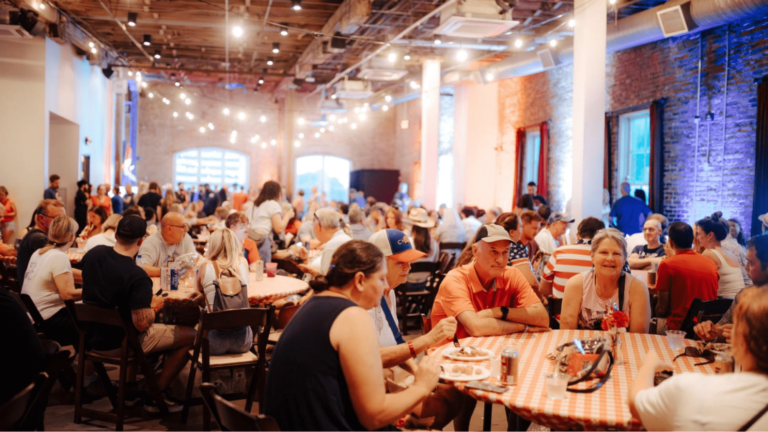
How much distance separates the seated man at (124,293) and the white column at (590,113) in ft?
18.4

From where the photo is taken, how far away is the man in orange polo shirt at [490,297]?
10.5 ft

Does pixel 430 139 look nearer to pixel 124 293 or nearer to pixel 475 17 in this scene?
pixel 475 17

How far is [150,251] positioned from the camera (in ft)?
17.5

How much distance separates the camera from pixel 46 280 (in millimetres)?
4441

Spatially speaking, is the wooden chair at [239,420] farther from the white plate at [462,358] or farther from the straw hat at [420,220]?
the straw hat at [420,220]

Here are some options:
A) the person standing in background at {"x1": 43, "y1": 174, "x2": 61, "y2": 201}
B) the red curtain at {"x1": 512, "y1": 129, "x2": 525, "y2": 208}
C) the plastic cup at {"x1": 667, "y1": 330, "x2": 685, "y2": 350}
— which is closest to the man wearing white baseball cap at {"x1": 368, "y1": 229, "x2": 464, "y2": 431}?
the plastic cup at {"x1": 667, "y1": 330, "x2": 685, "y2": 350}

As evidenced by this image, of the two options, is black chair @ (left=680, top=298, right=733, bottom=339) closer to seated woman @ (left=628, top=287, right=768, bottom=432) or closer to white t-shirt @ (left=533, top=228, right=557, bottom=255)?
seated woman @ (left=628, top=287, right=768, bottom=432)

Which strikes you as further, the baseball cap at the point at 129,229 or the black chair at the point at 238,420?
the baseball cap at the point at 129,229

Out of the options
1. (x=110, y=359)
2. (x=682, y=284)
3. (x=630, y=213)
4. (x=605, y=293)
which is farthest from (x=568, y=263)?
(x=630, y=213)

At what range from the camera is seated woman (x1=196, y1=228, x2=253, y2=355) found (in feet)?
13.3

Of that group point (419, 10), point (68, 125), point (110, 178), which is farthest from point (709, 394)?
point (110, 178)

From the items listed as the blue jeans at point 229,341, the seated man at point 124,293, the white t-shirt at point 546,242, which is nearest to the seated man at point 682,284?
the white t-shirt at point 546,242

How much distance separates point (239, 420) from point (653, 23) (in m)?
8.59

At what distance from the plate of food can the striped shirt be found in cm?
245
